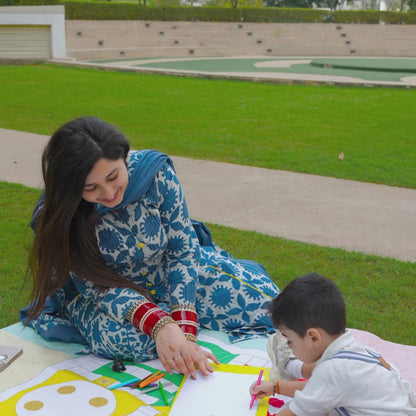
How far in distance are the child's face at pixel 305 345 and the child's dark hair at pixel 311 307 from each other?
2 centimetres

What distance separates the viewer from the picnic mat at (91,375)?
2.62 metres

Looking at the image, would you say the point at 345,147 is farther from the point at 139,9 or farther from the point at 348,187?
the point at 139,9

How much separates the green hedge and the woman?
2328cm

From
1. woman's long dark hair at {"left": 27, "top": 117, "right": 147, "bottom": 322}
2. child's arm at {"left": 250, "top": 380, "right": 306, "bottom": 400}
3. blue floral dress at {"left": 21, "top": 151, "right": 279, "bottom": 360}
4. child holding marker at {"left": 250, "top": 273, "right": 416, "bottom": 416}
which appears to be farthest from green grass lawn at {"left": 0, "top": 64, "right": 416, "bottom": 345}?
child holding marker at {"left": 250, "top": 273, "right": 416, "bottom": 416}

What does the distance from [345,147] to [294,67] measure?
14.0 metres

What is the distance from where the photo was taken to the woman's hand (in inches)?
105

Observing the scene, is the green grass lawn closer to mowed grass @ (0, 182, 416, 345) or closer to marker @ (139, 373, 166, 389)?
mowed grass @ (0, 182, 416, 345)

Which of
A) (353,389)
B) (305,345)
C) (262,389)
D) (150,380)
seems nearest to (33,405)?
(150,380)

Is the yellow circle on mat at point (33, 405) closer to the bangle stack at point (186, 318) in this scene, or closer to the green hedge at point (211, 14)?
the bangle stack at point (186, 318)

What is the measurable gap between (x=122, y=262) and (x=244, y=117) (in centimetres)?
783

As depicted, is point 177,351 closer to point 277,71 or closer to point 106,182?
point 106,182

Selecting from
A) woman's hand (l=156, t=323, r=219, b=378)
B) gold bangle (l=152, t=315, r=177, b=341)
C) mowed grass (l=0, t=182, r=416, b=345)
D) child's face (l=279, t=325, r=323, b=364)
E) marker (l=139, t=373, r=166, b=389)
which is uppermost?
child's face (l=279, t=325, r=323, b=364)

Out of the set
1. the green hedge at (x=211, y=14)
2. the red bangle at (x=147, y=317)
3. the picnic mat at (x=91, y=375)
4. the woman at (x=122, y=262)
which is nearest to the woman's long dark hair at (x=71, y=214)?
the woman at (x=122, y=262)

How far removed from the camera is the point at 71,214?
2.62m
